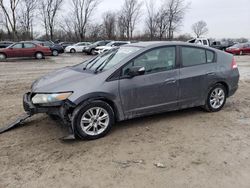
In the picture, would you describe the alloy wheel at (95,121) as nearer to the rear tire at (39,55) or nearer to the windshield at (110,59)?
the windshield at (110,59)

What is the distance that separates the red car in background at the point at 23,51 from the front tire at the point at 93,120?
19.0 m

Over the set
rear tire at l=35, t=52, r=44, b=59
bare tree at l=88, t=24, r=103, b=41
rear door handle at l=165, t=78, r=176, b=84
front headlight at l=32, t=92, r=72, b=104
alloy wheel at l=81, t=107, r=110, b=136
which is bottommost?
alloy wheel at l=81, t=107, r=110, b=136

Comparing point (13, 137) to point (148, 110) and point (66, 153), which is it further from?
point (148, 110)

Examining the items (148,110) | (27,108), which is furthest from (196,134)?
(27,108)

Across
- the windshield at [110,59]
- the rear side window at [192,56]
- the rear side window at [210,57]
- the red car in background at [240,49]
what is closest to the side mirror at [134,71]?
the windshield at [110,59]

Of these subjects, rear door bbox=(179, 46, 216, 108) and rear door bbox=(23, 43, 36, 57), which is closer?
rear door bbox=(179, 46, 216, 108)

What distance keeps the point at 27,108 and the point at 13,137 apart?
1.79ft

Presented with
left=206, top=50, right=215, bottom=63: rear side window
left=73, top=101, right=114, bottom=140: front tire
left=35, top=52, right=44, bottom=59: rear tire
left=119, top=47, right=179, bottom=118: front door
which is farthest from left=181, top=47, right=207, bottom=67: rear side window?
left=35, top=52, right=44, bottom=59: rear tire

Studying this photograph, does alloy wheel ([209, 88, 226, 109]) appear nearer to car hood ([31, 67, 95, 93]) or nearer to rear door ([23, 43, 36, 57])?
car hood ([31, 67, 95, 93])

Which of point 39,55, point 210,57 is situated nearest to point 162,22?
point 39,55

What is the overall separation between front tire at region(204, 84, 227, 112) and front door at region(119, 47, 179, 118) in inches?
37.2

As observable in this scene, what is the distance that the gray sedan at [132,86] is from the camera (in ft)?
13.7

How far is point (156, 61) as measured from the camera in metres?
4.91

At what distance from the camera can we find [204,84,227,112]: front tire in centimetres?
560
